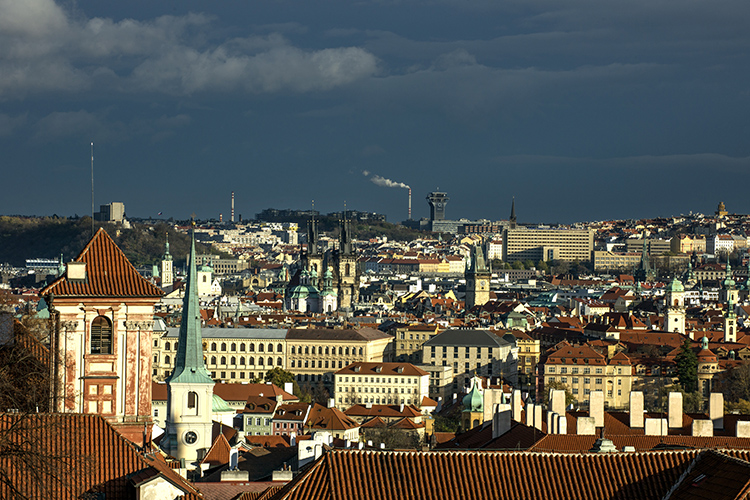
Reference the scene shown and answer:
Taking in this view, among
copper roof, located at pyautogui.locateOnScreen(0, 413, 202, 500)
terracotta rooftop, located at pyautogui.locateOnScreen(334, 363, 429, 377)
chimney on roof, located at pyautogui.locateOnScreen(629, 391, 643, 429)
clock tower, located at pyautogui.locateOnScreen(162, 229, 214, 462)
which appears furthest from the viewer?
terracotta rooftop, located at pyautogui.locateOnScreen(334, 363, 429, 377)

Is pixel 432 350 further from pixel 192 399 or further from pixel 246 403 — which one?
pixel 192 399

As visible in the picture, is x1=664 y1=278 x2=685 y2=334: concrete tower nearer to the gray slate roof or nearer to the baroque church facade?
the gray slate roof

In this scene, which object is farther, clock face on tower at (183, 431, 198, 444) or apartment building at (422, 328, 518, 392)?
apartment building at (422, 328, 518, 392)

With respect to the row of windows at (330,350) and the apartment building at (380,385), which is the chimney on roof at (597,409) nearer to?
the apartment building at (380,385)

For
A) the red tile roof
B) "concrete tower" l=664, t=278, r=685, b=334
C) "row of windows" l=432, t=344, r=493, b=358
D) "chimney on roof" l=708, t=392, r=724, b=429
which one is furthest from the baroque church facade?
the red tile roof

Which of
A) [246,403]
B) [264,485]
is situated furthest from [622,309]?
[264,485]

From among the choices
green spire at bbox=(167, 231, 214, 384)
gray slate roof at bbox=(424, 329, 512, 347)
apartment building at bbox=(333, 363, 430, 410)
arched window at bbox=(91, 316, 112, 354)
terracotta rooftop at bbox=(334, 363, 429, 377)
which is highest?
arched window at bbox=(91, 316, 112, 354)

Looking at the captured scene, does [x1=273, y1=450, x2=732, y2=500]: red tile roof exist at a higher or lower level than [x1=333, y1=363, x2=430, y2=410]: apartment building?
higher
